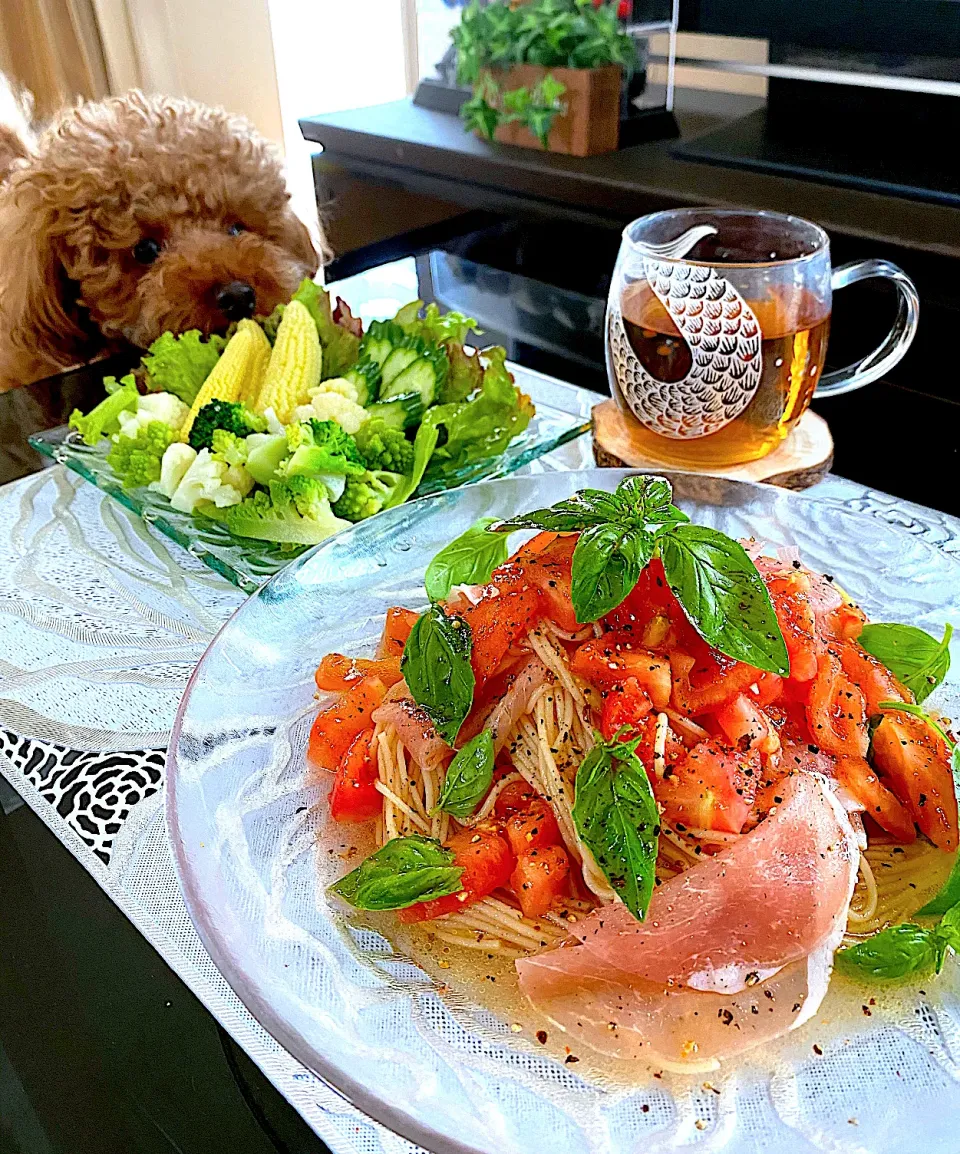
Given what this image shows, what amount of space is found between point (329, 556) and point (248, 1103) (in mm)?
582

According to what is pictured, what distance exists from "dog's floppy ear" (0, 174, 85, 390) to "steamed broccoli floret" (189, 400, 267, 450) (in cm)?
88

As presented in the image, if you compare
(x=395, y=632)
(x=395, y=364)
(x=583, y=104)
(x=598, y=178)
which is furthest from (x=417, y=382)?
(x=583, y=104)

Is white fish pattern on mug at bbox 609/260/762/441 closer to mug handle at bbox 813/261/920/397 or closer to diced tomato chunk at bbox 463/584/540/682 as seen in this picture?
mug handle at bbox 813/261/920/397

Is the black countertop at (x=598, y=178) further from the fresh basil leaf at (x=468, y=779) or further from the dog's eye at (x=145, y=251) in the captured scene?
the fresh basil leaf at (x=468, y=779)

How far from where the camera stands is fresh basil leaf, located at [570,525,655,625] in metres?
0.89

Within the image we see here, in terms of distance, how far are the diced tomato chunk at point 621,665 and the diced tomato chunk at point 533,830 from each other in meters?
0.13

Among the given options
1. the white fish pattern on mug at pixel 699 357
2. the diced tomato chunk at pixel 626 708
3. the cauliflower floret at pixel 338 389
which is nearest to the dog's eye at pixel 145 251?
the cauliflower floret at pixel 338 389

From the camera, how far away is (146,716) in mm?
1211

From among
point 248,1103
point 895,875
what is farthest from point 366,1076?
point 895,875

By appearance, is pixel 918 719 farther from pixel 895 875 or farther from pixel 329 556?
pixel 329 556

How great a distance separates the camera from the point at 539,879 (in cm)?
87

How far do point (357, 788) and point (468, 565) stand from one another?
0.90 feet

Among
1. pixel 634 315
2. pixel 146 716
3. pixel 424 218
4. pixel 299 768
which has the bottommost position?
pixel 424 218

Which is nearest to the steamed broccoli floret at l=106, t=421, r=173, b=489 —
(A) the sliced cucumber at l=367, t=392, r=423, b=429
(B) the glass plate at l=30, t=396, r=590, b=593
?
(B) the glass plate at l=30, t=396, r=590, b=593
